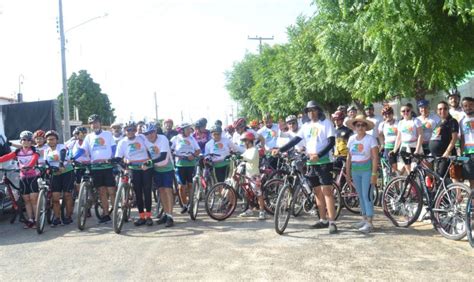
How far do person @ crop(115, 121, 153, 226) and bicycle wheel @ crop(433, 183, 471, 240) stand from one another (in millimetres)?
4759

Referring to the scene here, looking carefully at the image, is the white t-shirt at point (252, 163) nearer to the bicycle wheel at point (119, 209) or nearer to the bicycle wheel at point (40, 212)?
the bicycle wheel at point (119, 209)

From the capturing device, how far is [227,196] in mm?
9141

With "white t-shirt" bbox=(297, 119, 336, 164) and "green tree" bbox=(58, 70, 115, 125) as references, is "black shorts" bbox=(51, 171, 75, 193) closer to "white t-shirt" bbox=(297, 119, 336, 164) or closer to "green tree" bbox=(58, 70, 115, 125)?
"white t-shirt" bbox=(297, 119, 336, 164)

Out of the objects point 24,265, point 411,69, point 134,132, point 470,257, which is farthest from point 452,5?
point 24,265

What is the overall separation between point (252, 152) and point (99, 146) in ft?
9.55

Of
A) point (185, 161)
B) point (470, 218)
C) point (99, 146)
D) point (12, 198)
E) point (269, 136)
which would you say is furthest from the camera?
point (269, 136)

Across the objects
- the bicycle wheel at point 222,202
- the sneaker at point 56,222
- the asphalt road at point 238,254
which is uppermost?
the bicycle wheel at point 222,202

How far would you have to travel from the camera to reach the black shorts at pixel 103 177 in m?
9.40

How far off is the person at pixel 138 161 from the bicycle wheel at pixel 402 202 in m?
4.06

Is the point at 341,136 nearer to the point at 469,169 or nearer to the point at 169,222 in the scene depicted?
the point at 469,169

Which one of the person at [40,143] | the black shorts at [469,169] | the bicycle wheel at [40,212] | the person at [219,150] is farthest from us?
the person at [219,150]

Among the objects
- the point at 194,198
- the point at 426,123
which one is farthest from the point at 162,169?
the point at 426,123

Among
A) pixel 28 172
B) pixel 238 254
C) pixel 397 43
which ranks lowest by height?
pixel 238 254

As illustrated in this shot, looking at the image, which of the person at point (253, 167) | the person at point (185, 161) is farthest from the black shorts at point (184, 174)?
the person at point (253, 167)
